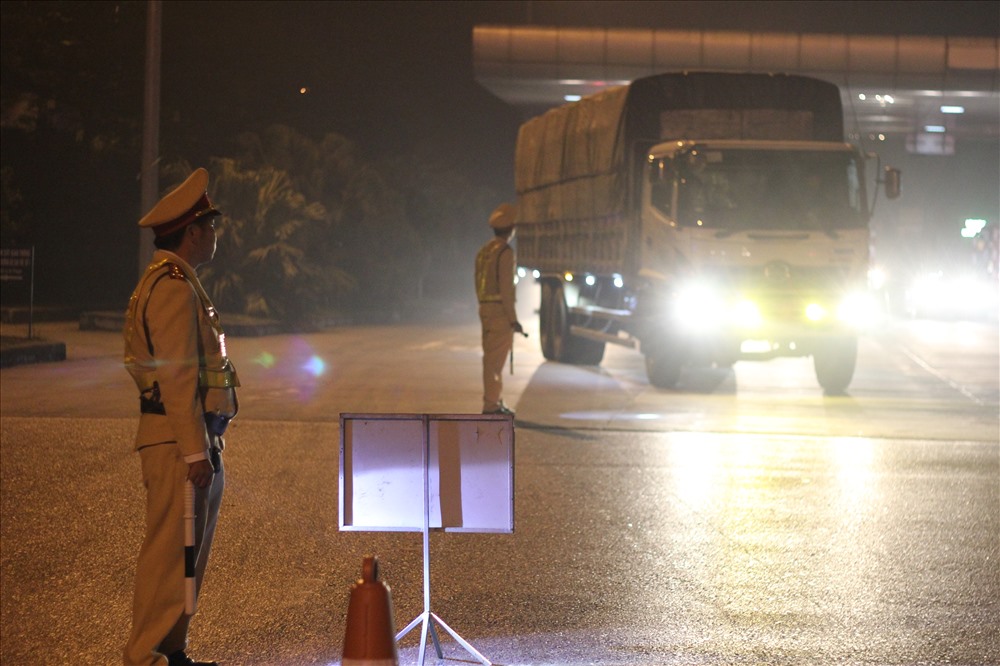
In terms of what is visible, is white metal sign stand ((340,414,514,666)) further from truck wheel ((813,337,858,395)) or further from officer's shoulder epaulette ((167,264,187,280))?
truck wheel ((813,337,858,395))

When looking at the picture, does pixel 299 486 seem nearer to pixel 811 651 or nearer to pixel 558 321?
pixel 811 651

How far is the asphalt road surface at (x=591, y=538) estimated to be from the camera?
21.7 ft

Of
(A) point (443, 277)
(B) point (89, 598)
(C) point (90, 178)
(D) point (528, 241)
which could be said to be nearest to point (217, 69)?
(C) point (90, 178)

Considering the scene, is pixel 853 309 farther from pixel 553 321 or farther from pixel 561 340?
pixel 553 321

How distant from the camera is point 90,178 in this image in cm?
3281

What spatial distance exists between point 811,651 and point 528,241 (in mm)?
18502

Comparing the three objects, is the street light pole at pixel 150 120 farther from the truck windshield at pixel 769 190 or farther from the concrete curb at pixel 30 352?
the truck windshield at pixel 769 190

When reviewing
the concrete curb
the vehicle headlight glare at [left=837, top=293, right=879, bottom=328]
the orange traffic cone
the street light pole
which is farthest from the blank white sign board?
the street light pole

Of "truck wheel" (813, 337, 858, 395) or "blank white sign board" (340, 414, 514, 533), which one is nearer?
"blank white sign board" (340, 414, 514, 533)

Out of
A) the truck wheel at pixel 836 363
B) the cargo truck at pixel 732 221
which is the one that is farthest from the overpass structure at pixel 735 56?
the truck wheel at pixel 836 363

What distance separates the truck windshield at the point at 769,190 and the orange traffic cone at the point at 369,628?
12.8 metres

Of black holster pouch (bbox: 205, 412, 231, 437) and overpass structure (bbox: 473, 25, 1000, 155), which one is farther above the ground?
overpass structure (bbox: 473, 25, 1000, 155)

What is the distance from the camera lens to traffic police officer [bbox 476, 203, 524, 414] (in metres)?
14.0

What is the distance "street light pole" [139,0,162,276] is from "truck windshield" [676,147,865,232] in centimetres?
1000
